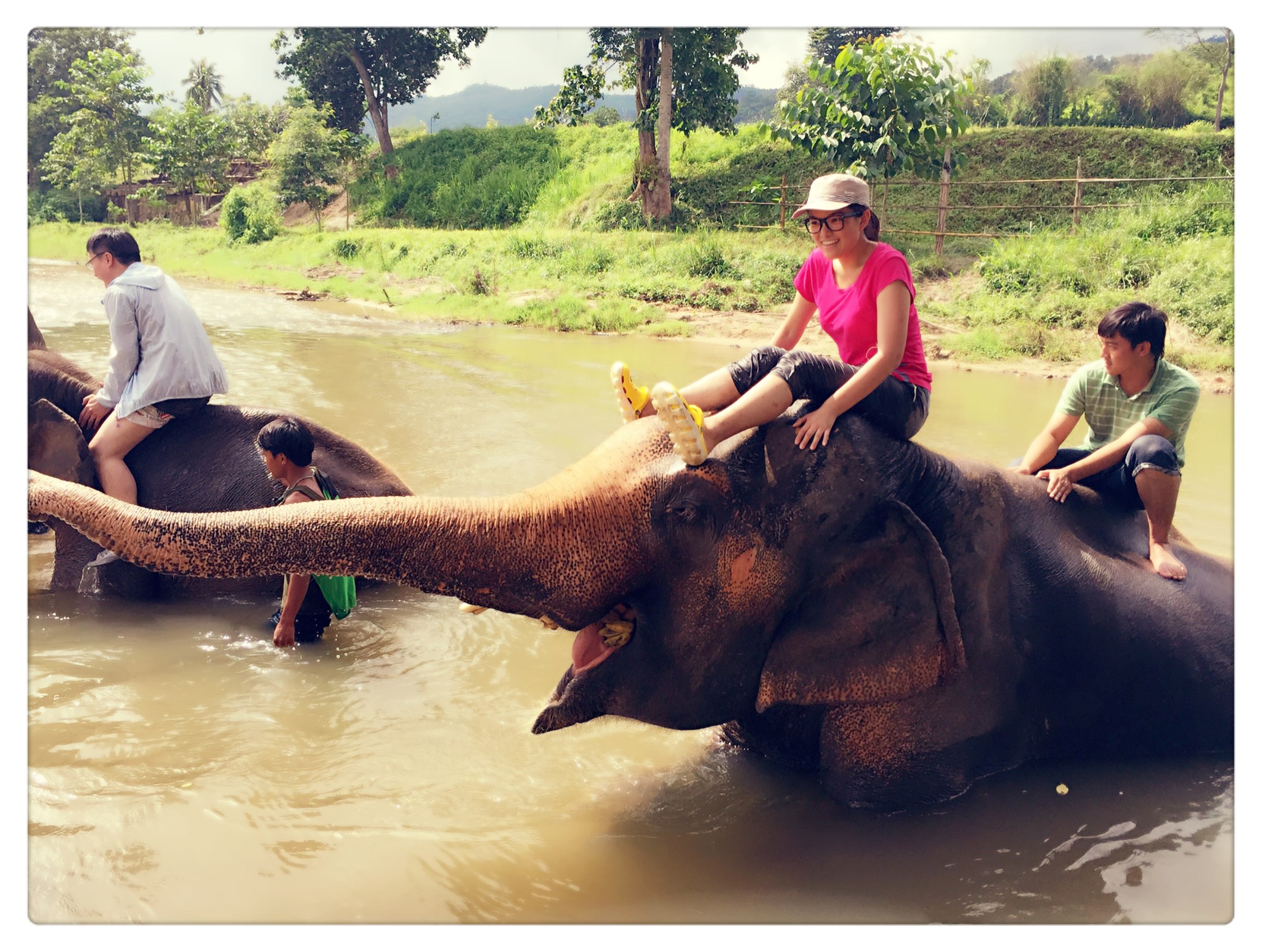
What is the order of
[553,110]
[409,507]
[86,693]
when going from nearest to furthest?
[409,507] < [86,693] < [553,110]

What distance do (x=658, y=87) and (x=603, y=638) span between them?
1168cm

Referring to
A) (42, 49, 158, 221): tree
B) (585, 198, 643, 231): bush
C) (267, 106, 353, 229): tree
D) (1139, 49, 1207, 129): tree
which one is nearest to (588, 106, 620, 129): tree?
(585, 198, 643, 231): bush

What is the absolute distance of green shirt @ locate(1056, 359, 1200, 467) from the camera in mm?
2945

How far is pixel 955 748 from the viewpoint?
105 inches

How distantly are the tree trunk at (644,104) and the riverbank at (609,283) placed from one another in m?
1.38

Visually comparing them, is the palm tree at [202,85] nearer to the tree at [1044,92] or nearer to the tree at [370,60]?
the tree at [370,60]

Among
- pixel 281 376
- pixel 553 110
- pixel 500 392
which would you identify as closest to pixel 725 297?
pixel 553 110

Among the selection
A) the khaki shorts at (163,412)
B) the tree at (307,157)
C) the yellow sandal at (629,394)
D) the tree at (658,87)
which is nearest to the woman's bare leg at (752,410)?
the yellow sandal at (629,394)

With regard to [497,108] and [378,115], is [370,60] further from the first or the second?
[378,115]

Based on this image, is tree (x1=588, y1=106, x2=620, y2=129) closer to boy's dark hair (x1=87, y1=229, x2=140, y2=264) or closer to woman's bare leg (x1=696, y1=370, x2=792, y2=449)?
boy's dark hair (x1=87, y1=229, x2=140, y2=264)

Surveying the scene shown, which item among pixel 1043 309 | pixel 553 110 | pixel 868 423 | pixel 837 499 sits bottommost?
pixel 837 499

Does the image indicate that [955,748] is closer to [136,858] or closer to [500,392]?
[136,858]

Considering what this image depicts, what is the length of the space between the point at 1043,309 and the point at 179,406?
29.7ft

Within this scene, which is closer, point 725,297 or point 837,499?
point 837,499
